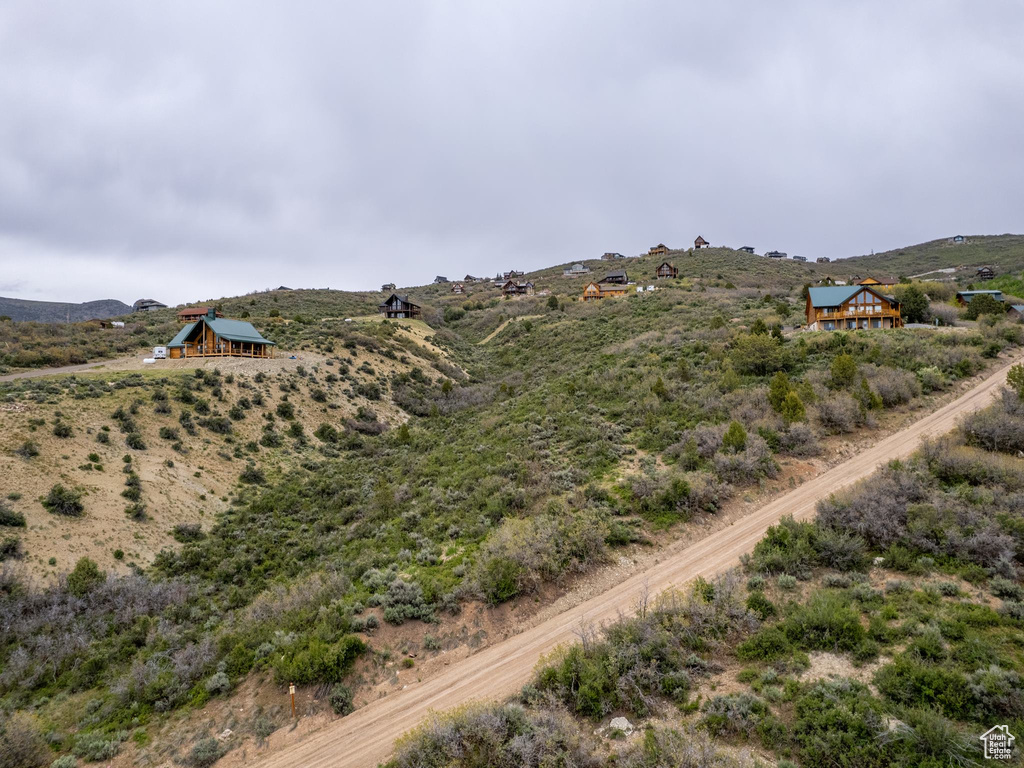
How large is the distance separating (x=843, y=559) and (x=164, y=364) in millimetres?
49834

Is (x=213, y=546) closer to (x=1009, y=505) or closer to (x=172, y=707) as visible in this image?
(x=172, y=707)

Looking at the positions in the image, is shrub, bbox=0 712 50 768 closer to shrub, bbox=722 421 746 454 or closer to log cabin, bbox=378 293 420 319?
shrub, bbox=722 421 746 454

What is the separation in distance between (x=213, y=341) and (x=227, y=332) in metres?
1.92

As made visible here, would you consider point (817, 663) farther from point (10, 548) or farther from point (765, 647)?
point (10, 548)

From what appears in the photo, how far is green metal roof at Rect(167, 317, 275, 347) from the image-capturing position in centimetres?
4338

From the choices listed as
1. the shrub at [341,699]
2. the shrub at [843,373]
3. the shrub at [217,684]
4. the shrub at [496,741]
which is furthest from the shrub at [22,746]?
the shrub at [843,373]

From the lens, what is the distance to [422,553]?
16422 mm

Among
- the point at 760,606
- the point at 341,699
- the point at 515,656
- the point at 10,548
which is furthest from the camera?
the point at 10,548

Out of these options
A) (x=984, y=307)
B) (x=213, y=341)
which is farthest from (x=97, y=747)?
(x=984, y=307)

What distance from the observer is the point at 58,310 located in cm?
13900

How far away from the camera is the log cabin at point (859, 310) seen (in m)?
41.9

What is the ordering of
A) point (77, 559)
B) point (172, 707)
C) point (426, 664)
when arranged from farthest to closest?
point (77, 559)
point (426, 664)
point (172, 707)

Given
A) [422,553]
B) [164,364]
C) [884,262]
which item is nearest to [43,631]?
[422,553]

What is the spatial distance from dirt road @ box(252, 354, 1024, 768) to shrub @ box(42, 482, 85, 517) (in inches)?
669
